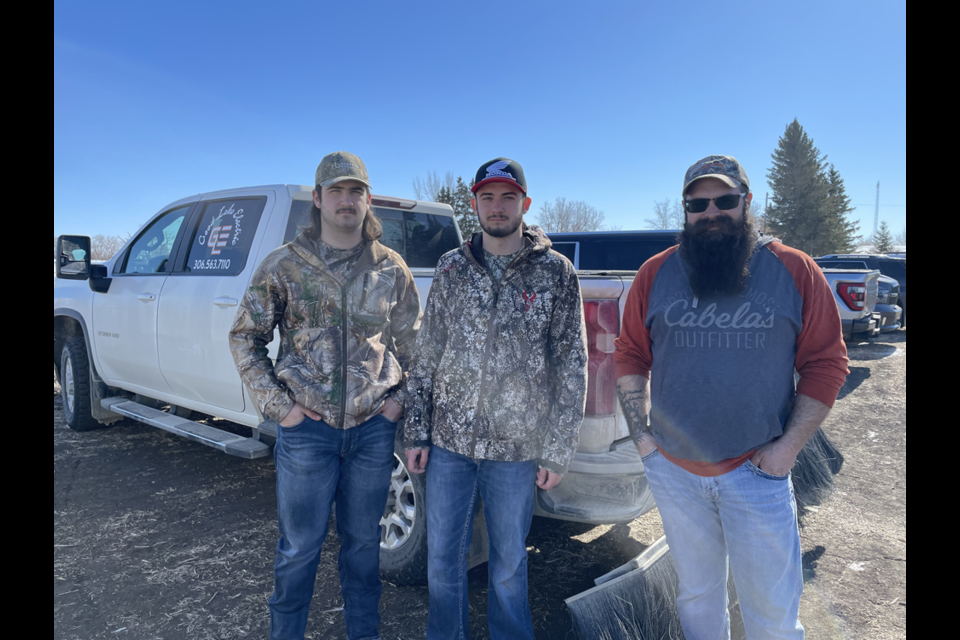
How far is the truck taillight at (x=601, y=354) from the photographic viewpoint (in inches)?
101

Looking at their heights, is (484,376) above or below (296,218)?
below

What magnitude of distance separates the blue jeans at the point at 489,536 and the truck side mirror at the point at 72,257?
4.09 metres

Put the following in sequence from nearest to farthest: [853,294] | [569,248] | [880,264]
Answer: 1. [569,248]
2. [853,294]
3. [880,264]

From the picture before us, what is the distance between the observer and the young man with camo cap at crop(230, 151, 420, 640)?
236 centimetres

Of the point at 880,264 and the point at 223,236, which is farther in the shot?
the point at 880,264

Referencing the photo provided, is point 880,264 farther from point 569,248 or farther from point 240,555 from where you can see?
point 240,555

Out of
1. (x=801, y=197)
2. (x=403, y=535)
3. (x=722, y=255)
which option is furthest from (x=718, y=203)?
(x=801, y=197)

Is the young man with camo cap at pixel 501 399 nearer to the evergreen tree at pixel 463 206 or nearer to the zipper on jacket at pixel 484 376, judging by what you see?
the zipper on jacket at pixel 484 376

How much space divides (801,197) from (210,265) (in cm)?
4457

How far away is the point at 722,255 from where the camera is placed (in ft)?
6.47

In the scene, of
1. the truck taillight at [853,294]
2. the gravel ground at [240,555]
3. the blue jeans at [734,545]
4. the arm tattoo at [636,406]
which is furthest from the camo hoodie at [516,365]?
the truck taillight at [853,294]

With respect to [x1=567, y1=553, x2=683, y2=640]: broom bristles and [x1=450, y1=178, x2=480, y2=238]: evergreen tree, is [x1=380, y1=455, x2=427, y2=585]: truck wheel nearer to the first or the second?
[x1=567, y1=553, x2=683, y2=640]: broom bristles

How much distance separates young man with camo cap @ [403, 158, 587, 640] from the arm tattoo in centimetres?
17
